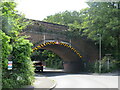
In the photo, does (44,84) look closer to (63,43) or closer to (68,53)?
(63,43)

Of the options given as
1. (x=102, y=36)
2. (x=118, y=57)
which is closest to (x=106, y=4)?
(x=102, y=36)

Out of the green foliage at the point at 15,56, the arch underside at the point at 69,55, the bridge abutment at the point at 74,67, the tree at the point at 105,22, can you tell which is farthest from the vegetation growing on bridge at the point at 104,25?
the green foliage at the point at 15,56

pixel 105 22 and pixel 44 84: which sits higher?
pixel 105 22

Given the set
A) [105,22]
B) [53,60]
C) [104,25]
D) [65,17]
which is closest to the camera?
[105,22]

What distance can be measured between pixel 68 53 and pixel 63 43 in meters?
4.25

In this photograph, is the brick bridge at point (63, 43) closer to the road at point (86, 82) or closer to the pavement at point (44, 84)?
the road at point (86, 82)

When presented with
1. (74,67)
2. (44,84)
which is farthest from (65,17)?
(44,84)

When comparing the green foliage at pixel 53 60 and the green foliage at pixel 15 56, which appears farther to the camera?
the green foliage at pixel 53 60

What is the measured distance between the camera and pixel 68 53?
115 ft

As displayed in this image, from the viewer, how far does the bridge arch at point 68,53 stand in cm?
3120

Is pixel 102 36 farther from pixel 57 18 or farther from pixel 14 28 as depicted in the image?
pixel 57 18

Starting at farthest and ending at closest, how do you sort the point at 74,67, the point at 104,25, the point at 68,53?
the point at 74,67 < the point at 68,53 < the point at 104,25

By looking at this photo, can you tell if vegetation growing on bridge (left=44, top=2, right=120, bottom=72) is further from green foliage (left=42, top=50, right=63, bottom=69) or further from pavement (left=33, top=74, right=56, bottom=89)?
green foliage (left=42, top=50, right=63, bottom=69)

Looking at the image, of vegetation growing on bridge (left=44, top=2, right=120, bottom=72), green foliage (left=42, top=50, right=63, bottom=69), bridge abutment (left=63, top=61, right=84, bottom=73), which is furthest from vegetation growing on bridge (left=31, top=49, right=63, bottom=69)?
vegetation growing on bridge (left=44, top=2, right=120, bottom=72)
